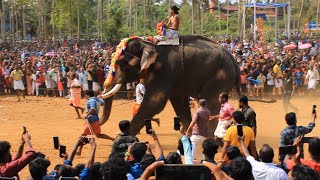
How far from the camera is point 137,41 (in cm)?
1331

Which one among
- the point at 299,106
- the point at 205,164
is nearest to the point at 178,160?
the point at 205,164

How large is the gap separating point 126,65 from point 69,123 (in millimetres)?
4947

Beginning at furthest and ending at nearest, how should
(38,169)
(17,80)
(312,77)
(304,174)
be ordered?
(312,77), (17,80), (38,169), (304,174)

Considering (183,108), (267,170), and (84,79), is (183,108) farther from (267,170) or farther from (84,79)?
(84,79)

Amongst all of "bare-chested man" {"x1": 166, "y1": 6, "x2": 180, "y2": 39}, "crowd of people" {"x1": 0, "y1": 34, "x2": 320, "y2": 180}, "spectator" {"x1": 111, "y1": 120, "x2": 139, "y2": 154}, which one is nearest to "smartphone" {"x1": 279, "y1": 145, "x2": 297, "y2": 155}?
"crowd of people" {"x1": 0, "y1": 34, "x2": 320, "y2": 180}

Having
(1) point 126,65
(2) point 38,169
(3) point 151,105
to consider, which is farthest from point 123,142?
(1) point 126,65

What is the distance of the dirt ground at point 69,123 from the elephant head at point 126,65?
1.29 metres

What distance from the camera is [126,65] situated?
13414 millimetres

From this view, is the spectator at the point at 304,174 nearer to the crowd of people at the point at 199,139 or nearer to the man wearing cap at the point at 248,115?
the crowd of people at the point at 199,139

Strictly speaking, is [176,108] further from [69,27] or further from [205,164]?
[69,27]

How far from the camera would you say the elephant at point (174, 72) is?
42.7 ft

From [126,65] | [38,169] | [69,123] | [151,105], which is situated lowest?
[69,123]

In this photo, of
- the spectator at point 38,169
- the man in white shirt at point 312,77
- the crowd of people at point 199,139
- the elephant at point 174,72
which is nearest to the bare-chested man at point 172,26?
the elephant at point 174,72

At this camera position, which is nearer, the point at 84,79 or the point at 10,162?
the point at 10,162
